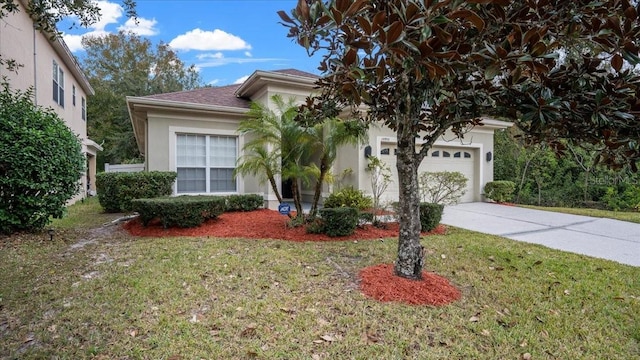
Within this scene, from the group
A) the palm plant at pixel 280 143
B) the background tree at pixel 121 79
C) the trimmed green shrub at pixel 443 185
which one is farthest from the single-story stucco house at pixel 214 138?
the background tree at pixel 121 79

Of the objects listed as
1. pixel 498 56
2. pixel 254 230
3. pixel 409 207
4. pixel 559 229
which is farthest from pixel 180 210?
pixel 559 229

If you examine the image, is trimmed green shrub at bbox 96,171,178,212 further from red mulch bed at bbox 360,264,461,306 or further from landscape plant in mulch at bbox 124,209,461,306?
red mulch bed at bbox 360,264,461,306

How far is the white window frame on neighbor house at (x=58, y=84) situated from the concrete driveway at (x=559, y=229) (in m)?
14.5

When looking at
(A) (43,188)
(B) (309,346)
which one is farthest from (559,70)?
(A) (43,188)

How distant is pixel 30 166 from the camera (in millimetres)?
6379

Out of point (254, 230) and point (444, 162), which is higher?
point (444, 162)

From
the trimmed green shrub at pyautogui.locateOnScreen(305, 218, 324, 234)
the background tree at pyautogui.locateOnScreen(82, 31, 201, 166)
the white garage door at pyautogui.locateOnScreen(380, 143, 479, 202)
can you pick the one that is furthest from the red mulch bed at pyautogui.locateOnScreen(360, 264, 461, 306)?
the background tree at pyautogui.locateOnScreen(82, 31, 201, 166)

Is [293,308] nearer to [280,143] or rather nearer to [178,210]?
[280,143]

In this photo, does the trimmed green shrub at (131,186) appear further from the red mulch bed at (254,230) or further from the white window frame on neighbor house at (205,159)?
the red mulch bed at (254,230)

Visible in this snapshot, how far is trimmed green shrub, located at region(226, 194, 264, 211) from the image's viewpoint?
383 inches

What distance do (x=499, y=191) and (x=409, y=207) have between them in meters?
10.9

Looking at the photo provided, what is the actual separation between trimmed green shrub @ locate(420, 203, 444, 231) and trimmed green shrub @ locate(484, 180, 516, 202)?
7.00 m

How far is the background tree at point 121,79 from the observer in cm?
2677

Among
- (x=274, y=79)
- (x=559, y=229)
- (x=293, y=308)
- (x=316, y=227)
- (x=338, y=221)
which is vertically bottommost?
→ (x=293, y=308)
